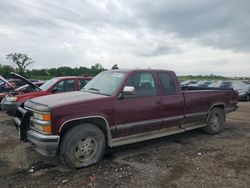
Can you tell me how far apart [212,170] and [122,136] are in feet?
5.96

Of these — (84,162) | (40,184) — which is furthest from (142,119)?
(40,184)

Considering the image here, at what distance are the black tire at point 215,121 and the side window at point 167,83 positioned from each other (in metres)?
1.76

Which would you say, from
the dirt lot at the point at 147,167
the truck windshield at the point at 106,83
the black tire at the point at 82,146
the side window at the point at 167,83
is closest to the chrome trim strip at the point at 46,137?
the black tire at the point at 82,146

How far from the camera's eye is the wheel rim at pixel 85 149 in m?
4.38

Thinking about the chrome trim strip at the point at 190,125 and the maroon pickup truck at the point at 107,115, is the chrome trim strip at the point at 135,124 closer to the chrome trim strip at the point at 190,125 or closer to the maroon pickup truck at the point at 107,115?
the maroon pickup truck at the point at 107,115

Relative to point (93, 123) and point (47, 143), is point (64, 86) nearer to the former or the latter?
point (93, 123)

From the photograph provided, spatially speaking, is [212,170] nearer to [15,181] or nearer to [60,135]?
[60,135]

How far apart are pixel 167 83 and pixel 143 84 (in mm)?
782

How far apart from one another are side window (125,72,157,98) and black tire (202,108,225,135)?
2.41m

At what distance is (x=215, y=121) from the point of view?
706cm

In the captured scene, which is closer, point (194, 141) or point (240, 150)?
point (240, 150)

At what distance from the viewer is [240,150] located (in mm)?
5492

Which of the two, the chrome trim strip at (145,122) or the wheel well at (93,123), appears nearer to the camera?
the wheel well at (93,123)

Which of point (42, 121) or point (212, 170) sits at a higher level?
point (42, 121)
